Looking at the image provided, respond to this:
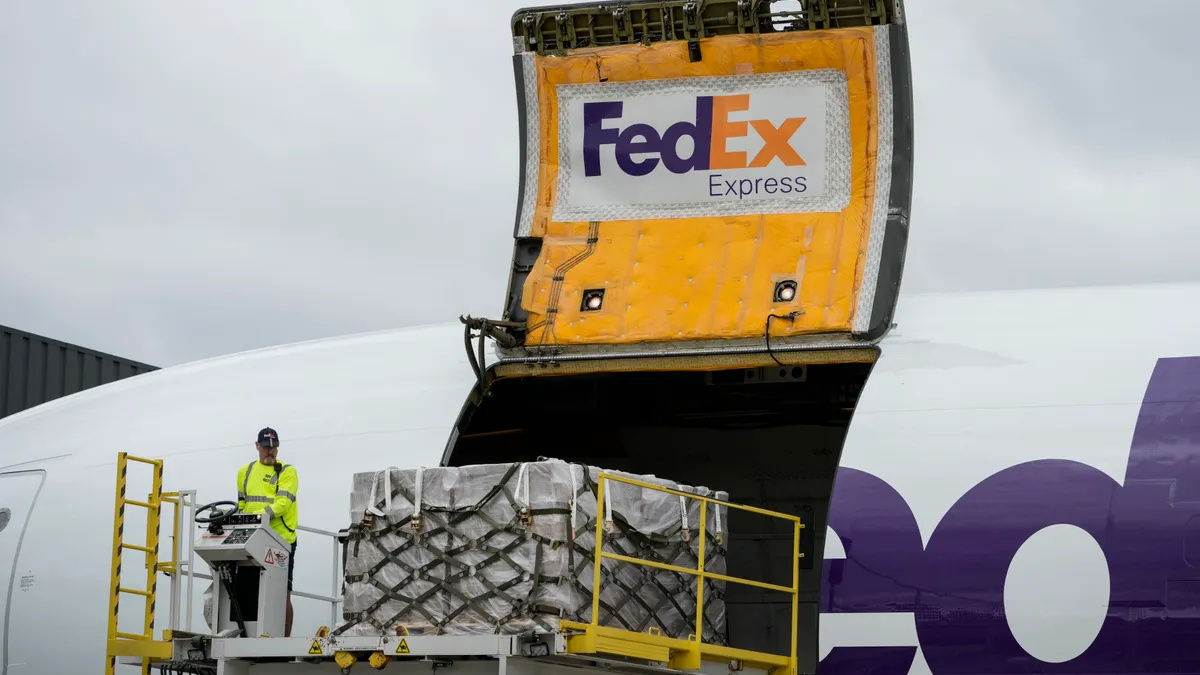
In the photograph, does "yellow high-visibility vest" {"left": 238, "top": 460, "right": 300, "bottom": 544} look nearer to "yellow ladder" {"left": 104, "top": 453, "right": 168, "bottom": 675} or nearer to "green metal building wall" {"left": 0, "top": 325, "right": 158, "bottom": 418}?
"yellow ladder" {"left": 104, "top": 453, "right": 168, "bottom": 675}

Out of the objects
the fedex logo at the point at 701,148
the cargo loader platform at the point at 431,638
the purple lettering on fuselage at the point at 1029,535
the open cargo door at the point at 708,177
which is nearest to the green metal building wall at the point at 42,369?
the cargo loader platform at the point at 431,638

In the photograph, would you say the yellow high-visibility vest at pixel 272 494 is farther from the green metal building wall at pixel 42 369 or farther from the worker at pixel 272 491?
the green metal building wall at pixel 42 369

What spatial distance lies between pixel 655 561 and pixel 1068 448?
304 centimetres

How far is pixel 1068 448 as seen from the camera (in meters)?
10.5

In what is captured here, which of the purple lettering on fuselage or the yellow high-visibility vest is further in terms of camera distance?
the yellow high-visibility vest

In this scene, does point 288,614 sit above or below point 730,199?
below

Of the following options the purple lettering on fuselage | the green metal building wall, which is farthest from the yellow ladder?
the green metal building wall

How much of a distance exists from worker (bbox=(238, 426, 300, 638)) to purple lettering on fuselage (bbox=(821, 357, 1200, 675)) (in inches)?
160

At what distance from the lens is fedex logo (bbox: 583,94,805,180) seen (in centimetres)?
1245

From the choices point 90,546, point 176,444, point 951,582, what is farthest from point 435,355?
point 951,582

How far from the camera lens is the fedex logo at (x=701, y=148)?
40.5 feet

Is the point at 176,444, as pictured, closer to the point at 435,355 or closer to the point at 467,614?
the point at 435,355

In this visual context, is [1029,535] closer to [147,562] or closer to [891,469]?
[891,469]

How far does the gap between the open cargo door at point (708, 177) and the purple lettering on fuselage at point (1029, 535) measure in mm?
1803
